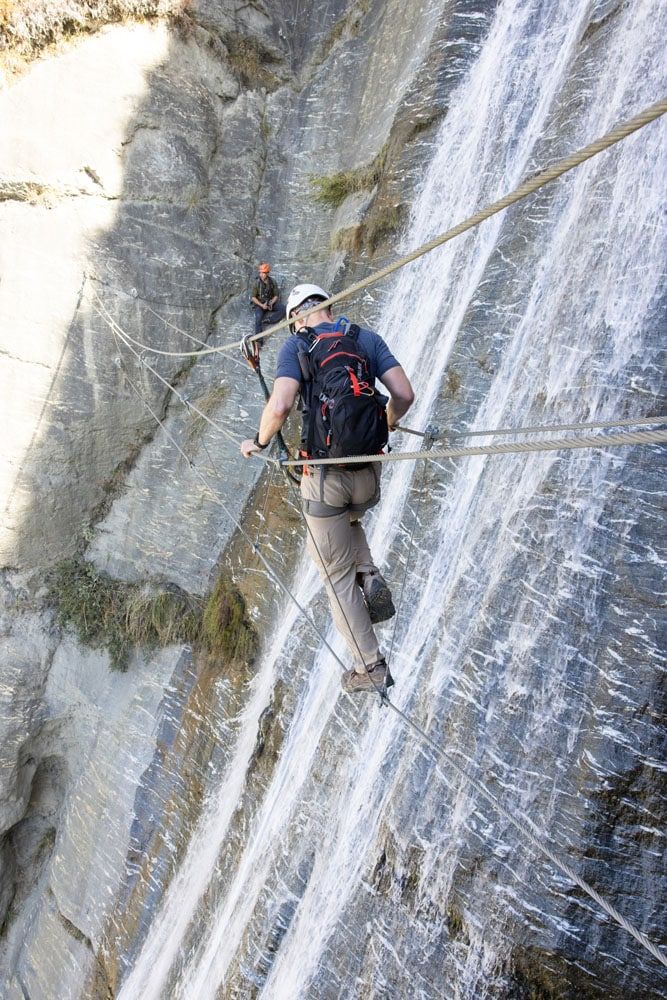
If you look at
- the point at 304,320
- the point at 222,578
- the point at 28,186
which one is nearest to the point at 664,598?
the point at 304,320

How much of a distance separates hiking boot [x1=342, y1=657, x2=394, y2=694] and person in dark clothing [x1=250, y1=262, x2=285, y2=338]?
6.80m

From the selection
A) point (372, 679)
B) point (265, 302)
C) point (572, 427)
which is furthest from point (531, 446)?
point (265, 302)

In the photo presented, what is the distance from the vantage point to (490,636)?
554cm

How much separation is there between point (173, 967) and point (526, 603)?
20.3ft

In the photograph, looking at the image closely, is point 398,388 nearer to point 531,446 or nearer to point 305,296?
point 305,296

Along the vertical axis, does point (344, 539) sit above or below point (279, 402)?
below

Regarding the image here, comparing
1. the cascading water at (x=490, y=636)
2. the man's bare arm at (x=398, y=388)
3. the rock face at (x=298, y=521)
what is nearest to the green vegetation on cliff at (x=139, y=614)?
the rock face at (x=298, y=521)

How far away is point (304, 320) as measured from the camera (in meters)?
4.63

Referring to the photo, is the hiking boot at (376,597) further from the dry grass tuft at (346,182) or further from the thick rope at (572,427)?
the dry grass tuft at (346,182)

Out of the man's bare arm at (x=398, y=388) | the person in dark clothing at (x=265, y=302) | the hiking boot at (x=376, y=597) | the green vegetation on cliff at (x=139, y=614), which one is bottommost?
the green vegetation on cliff at (x=139, y=614)

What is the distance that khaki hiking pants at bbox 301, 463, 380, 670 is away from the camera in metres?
4.65

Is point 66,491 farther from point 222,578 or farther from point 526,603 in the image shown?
point 526,603

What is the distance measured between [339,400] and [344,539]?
1.03m

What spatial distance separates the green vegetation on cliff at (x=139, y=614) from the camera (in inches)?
381
